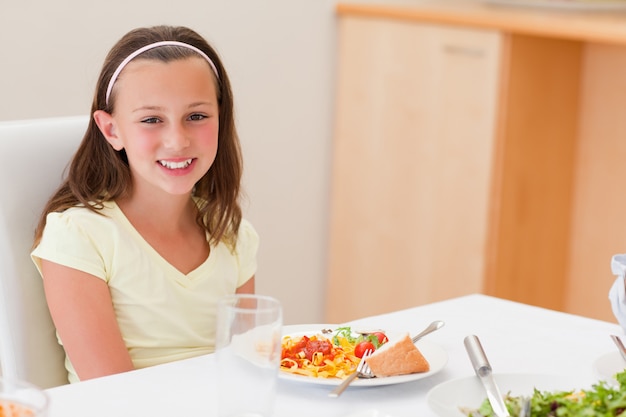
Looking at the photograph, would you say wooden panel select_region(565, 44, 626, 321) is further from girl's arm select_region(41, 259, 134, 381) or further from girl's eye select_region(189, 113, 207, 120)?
girl's arm select_region(41, 259, 134, 381)

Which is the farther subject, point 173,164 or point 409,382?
point 173,164

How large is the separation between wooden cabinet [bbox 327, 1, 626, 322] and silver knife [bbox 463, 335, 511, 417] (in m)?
1.47

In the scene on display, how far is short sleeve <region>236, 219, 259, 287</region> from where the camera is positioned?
5.29 ft

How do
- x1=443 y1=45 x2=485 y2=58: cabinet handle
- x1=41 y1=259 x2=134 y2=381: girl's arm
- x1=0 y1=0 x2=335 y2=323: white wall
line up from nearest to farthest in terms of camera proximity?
x1=41 y1=259 x2=134 y2=381: girl's arm → x1=0 y1=0 x2=335 y2=323: white wall → x1=443 y1=45 x2=485 y2=58: cabinet handle

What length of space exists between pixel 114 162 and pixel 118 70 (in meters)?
0.13

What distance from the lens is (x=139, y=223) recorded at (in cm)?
151

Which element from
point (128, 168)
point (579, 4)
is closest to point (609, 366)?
point (128, 168)

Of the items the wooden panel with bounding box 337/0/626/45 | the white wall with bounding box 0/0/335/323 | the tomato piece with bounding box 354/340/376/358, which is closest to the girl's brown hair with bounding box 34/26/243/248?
the tomato piece with bounding box 354/340/376/358

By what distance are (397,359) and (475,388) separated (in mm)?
87

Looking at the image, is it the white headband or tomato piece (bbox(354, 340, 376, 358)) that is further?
the white headband

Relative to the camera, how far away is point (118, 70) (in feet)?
4.82

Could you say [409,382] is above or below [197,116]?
below

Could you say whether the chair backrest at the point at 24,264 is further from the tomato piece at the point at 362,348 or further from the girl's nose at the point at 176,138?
the tomato piece at the point at 362,348

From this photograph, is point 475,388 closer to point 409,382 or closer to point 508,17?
point 409,382
